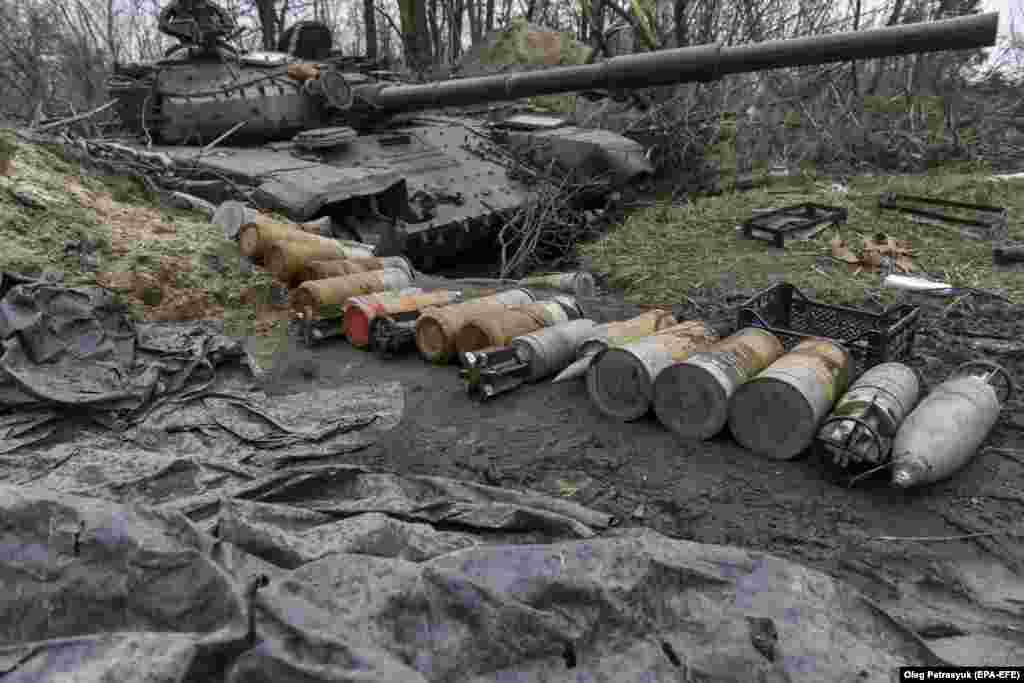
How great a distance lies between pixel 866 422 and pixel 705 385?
74 cm

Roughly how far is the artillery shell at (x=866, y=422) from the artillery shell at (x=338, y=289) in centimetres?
339

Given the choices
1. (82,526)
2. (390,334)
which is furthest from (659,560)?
(390,334)

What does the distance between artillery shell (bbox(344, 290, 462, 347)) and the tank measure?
1813 millimetres

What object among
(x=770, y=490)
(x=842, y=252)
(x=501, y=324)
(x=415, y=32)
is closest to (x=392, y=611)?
(x=770, y=490)

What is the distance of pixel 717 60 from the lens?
561 cm

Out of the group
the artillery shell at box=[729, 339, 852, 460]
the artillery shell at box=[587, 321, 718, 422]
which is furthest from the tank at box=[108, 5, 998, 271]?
the artillery shell at box=[729, 339, 852, 460]

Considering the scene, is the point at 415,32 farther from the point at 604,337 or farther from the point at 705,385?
the point at 705,385

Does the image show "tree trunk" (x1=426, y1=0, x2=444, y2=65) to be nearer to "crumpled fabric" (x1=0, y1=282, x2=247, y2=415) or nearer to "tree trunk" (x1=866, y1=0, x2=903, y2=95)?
"tree trunk" (x1=866, y1=0, x2=903, y2=95)

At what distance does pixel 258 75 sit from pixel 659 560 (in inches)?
318

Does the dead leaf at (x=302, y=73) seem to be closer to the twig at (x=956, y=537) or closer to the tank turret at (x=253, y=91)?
the tank turret at (x=253, y=91)

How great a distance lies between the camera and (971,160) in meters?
10.5

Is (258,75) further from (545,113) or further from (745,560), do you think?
(745,560)

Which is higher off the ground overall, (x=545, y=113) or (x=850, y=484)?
(x=545, y=113)

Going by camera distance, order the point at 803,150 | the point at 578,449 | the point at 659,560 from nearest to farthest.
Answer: the point at 659,560 < the point at 578,449 < the point at 803,150
